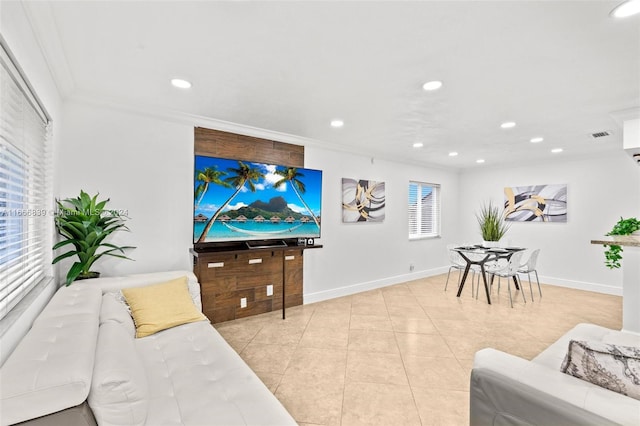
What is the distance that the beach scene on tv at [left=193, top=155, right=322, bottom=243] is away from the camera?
3.43 m

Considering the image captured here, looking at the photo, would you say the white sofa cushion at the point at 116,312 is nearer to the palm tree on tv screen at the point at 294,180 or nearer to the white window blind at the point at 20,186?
the white window blind at the point at 20,186

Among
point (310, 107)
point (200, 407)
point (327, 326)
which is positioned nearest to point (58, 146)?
point (310, 107)

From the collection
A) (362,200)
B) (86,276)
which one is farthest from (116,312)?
(362,200)

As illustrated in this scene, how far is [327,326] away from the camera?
3484mm

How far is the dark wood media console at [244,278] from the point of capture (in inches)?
133

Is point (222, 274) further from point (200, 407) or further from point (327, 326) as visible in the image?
point (200, 407)

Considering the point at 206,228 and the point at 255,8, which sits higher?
the point at 255,8

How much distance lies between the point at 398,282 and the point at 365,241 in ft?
3.91

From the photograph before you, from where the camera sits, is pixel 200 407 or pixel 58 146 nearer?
pixel 200 407

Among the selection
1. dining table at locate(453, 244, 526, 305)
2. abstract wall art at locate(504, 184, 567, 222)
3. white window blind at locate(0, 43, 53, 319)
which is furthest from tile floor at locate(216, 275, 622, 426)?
white window blind at locate(0, 43, 53, 319)

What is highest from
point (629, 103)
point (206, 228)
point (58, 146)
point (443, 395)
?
point (629, 103)

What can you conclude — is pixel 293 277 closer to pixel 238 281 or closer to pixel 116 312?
pixel 238 281

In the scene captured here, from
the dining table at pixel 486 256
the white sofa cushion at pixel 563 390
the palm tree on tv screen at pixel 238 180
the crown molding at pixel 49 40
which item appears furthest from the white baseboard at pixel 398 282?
the crown molding at pixel 49 40

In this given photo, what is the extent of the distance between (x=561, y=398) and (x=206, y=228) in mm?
3248
